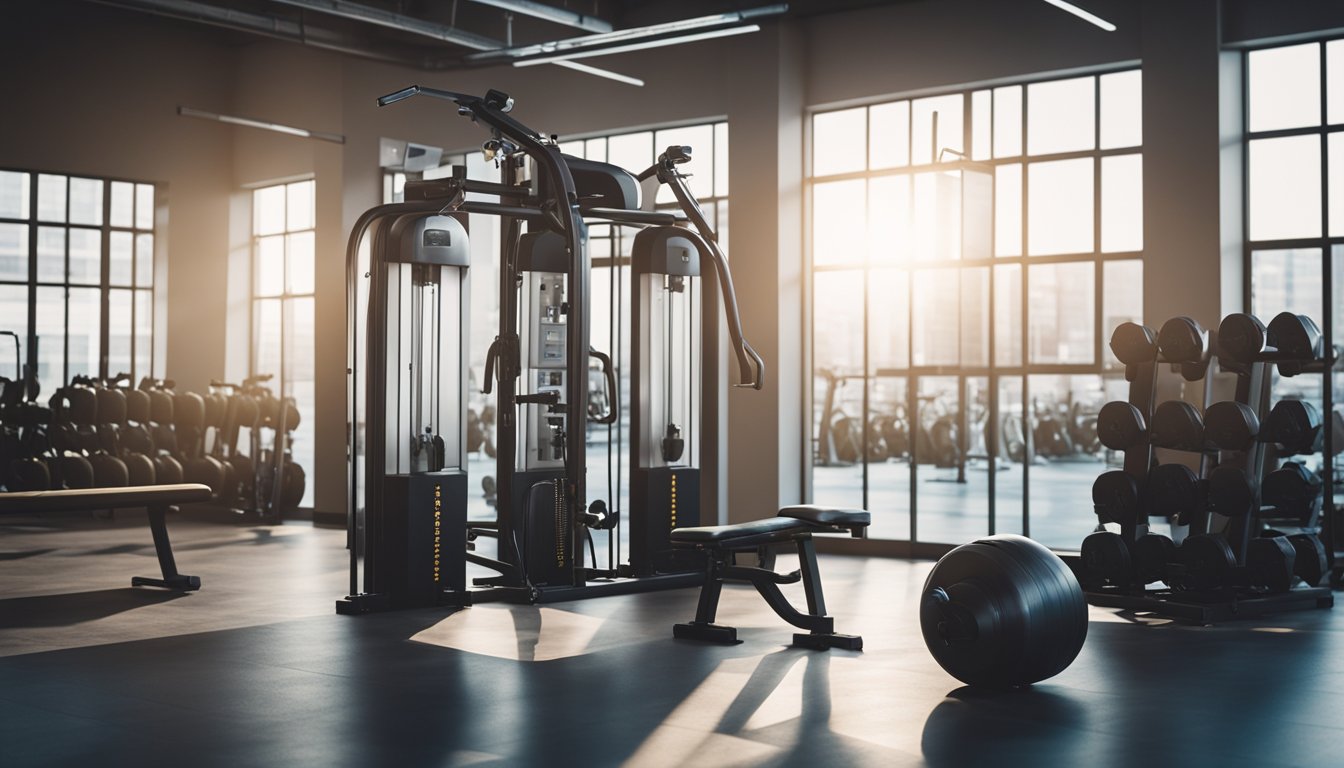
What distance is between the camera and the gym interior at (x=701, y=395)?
183 inches

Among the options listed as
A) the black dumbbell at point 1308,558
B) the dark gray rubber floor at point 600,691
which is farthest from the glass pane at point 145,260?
the black dumbbell at point 1308,558

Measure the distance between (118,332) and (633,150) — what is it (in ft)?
19.5

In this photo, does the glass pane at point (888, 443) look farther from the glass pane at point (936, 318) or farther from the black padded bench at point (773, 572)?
the black padded bench at point (773, 572)

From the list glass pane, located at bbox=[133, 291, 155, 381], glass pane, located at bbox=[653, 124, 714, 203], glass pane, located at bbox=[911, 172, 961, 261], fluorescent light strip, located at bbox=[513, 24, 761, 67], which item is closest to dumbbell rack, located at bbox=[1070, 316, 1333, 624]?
glass pane, located at bbox=[911, 172, 961, 261]

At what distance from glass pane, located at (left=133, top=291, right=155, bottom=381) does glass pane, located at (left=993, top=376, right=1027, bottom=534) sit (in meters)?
8.62

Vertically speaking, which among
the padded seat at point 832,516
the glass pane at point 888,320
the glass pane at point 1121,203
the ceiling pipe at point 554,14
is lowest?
the padded seat at point 832,516

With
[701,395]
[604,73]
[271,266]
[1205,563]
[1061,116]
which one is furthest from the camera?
[271,266]

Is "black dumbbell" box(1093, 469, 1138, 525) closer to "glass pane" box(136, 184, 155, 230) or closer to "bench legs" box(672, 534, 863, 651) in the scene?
"bench legs" box(672, 534, 863, 651)

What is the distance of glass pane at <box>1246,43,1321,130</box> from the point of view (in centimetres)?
812

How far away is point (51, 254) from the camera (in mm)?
12883

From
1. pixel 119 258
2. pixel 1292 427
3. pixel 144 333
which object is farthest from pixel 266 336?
pixel 1292 427

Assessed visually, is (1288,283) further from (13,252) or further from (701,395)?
(13,252)

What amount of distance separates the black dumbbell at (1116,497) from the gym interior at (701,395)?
18 millimetres

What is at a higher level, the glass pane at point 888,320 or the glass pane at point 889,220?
the glass pane at point 889,220
